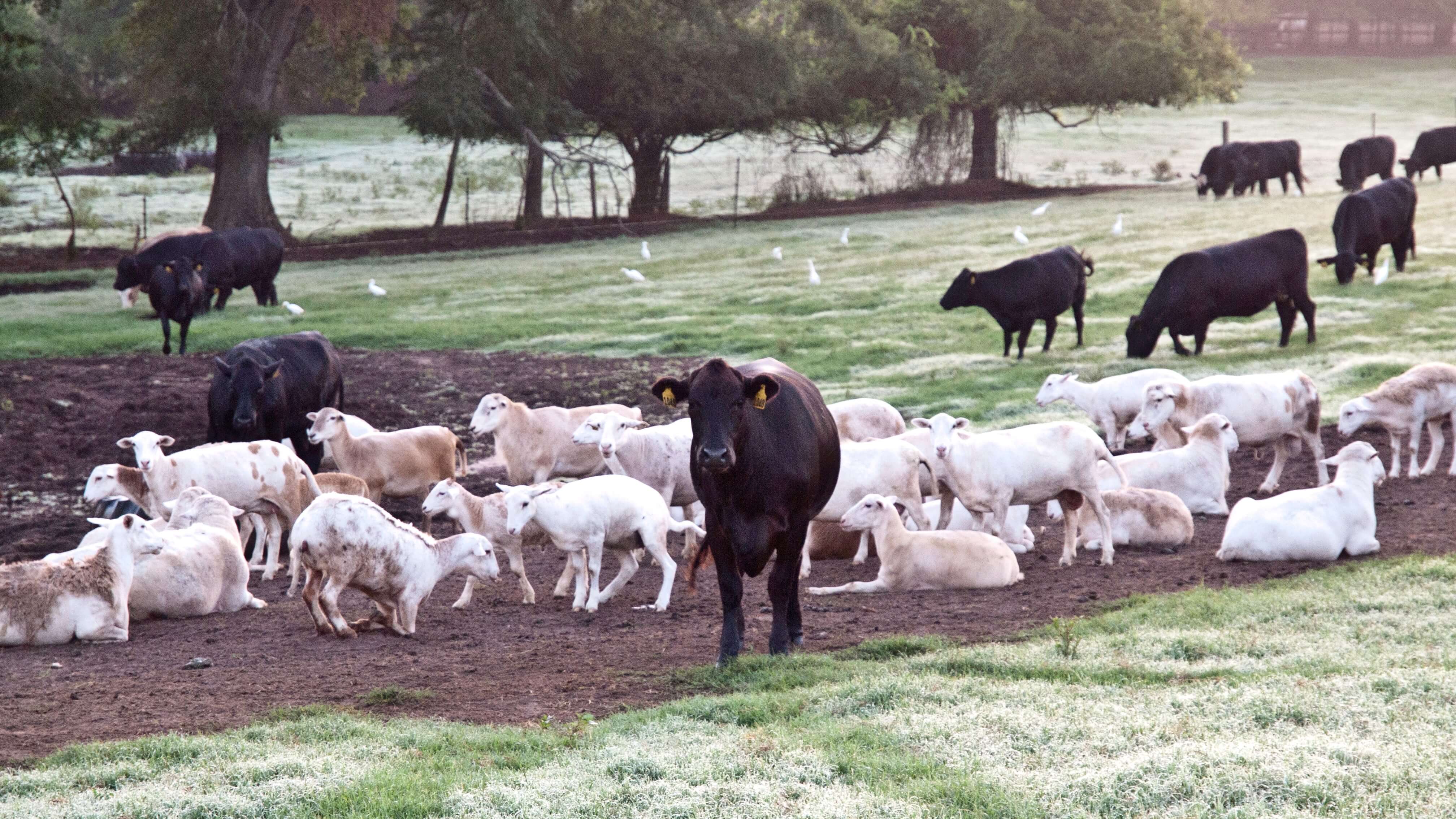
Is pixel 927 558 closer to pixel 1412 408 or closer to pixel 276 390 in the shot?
pixel 1412 408

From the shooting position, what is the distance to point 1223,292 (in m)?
18.8

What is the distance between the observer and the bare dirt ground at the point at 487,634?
730cm

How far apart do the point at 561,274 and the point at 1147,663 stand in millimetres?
24495

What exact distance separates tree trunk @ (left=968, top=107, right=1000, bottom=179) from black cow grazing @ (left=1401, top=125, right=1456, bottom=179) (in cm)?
1244

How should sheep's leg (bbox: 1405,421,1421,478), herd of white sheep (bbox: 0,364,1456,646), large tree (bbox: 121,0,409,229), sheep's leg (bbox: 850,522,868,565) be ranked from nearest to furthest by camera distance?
herd of white sheep (bbox: 0,364,1456,646)
sheep's leg (bbox: 850,522,868,565)
sheep's leg (bbox: 1405,421,1421,478)
large tree (bbox: 121,0,409,229)

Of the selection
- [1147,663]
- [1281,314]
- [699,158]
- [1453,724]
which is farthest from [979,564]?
[699,158]

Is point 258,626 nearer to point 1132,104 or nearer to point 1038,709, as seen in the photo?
point 1038,709

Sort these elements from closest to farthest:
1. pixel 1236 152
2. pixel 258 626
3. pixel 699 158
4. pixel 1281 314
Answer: pixel 258 626 → pixel 1281 314 → pixel 1236 152 → pixel 699 158

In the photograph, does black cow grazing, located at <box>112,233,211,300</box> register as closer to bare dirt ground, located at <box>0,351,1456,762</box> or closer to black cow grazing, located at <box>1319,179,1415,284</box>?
bare dirt ground, located at <box>0,351,1456,762</box>

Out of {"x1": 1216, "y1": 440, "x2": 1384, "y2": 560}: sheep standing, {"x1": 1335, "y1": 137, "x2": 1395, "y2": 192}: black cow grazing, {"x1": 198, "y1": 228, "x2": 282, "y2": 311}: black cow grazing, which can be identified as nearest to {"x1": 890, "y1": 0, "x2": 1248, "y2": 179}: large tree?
{"x1": 1335, "y1": 137, "x2": 1395, "y2": 192}: black cow grazing

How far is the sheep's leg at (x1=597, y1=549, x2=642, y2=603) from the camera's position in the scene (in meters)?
9.91

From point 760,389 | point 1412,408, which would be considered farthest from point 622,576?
point 1412,408

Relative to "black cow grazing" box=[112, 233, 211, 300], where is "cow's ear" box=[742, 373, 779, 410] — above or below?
below

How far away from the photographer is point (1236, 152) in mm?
41406
